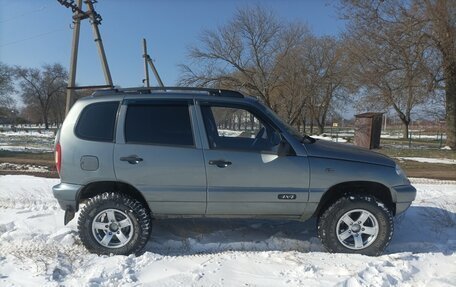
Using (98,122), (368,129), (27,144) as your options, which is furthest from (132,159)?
(27,144)

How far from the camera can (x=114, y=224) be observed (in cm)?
429

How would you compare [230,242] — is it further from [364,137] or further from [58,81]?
[58,81]

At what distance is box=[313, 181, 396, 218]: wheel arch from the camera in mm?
4348

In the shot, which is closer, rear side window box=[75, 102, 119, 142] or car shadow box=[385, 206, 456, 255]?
rear side window box=[75, 102, 119, 142]

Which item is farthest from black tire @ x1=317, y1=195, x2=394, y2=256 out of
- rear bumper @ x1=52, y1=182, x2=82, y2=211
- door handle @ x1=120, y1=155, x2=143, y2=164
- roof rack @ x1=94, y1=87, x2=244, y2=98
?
rear bumper @ x1=52, y1=182, x2=82, y2=211

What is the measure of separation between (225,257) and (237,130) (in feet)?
5.30

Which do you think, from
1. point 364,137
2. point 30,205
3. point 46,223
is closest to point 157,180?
point 46,223

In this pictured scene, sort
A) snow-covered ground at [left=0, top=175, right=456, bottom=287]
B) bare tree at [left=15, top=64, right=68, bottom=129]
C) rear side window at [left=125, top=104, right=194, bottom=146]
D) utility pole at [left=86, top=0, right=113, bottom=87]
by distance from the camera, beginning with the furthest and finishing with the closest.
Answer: bare tree at [left=15, top=64, right=68, bottom=129] < utility pole at [left=86, top=0, right=113, bottom=87] < rear side window at [left=125, top=104, right=194, bottom=146] < snow-covered ground at [left=0, top=175, right=456, bottom=287]

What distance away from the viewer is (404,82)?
1948 cm

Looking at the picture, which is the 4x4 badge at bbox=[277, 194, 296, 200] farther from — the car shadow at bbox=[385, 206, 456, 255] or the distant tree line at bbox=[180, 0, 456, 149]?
the distant tree line at bbox=[180, 0, 456, 149]

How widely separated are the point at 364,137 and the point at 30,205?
711 inches

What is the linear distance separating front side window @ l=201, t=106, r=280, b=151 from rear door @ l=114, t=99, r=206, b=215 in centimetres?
23

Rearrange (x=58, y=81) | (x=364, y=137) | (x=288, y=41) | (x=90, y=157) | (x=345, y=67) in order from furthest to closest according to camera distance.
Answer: (x=58, y=81), (x=288, y=41), (x=345, y=67), (x=364, y=137), (x=90, y=157)

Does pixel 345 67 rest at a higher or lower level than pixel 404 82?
higher
